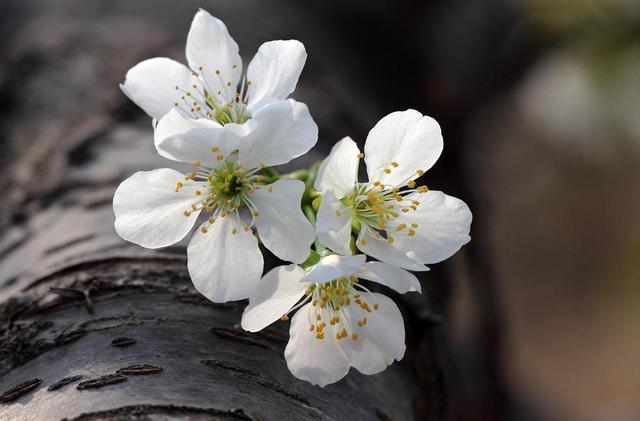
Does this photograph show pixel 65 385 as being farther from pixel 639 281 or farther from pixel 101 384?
pixel 639 281

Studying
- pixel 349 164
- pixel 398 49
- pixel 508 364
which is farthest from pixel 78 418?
pixel 508 364

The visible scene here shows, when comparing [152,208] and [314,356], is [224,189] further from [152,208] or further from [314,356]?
[314,356]

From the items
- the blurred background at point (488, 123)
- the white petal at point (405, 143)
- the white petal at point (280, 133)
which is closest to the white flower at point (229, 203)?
the white petal at point (280, 133)

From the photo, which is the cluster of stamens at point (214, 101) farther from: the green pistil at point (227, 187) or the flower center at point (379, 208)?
the flower center at point (379, 208)

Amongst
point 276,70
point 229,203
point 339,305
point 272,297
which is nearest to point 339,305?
point 339,305

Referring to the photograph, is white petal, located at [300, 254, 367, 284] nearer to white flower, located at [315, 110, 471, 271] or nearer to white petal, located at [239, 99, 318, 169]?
white flower, located at [315, 110, 471, 271]
